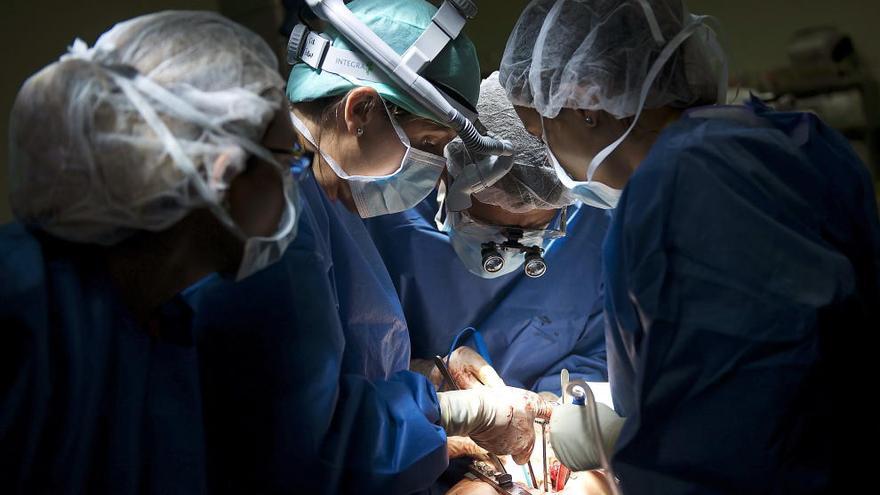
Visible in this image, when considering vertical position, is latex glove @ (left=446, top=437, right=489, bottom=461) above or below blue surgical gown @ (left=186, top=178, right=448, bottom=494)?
below

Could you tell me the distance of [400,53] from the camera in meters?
1.91

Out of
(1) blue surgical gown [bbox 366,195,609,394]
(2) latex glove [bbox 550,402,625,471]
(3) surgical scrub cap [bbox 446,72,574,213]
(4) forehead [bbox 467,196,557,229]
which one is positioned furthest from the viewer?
(1) blue surgical gown [bbox 366,195,609,394]

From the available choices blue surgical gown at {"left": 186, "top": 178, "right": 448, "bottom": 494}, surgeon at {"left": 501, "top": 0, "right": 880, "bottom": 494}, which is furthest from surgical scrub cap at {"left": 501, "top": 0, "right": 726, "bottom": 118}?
blue surgical gown at {"left": 186, "top": 178, "right": 448, "bottom": 494}

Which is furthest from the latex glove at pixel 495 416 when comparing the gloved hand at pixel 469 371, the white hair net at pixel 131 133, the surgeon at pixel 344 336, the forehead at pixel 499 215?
the white hair net at pixel 131 133

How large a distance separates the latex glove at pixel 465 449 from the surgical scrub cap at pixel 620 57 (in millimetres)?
1151

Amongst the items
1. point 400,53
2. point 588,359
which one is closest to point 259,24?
point 400,53

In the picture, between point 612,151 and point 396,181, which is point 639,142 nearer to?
point 612,151

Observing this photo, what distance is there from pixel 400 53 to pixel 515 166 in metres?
0.57

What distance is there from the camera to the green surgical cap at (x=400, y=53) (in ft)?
6.17

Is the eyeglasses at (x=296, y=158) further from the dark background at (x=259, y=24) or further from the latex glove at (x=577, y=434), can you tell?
the latex glove at (x=577, y=434)

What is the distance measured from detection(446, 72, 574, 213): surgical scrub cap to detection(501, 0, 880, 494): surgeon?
2.21ft

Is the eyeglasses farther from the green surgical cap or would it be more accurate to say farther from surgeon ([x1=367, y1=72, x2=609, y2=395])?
surgeon ([x1=367, y1=72, x2=609, y2=395])

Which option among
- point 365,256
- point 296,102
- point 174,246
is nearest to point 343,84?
point 296,102

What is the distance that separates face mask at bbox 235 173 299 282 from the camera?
133cm
